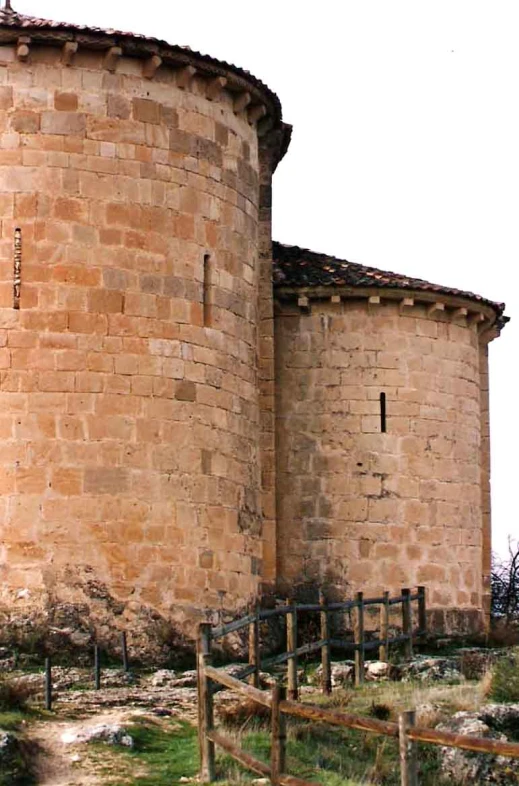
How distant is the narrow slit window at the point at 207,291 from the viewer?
21.0 meters

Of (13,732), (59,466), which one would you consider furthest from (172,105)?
(13,732)

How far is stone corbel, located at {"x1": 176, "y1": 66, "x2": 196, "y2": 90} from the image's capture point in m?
20.9

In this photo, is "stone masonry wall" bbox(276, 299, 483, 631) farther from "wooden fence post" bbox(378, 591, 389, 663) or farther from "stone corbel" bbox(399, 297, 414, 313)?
"wooden fence post" bbox(378, 591, 389, 663)

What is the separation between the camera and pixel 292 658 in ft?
57.6

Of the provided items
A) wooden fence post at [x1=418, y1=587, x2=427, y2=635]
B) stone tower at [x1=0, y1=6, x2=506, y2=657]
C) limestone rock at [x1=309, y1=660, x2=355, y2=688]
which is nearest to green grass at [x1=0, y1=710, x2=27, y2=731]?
stone tower at [x1=0, y1=6, x2=506, y2=657]

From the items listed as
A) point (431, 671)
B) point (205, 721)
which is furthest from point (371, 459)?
point (205, 721)

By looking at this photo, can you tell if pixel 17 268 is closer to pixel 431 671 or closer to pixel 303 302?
pixel 303 302

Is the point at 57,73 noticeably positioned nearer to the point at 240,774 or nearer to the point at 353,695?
the point at 353,695

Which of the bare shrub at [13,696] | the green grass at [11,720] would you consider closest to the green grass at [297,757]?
the green grass at [11,720]

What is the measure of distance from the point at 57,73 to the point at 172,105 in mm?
1674

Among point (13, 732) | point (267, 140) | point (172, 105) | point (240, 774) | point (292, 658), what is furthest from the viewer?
point (267, 140)

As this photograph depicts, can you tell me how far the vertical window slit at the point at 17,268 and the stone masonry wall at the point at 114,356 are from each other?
0.18 ft

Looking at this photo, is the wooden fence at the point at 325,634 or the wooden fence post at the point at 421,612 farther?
the wooden fence post at the point at 421,612

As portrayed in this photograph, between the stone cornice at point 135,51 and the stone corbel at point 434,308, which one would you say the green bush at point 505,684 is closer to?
the stone corbel at point 434,308
